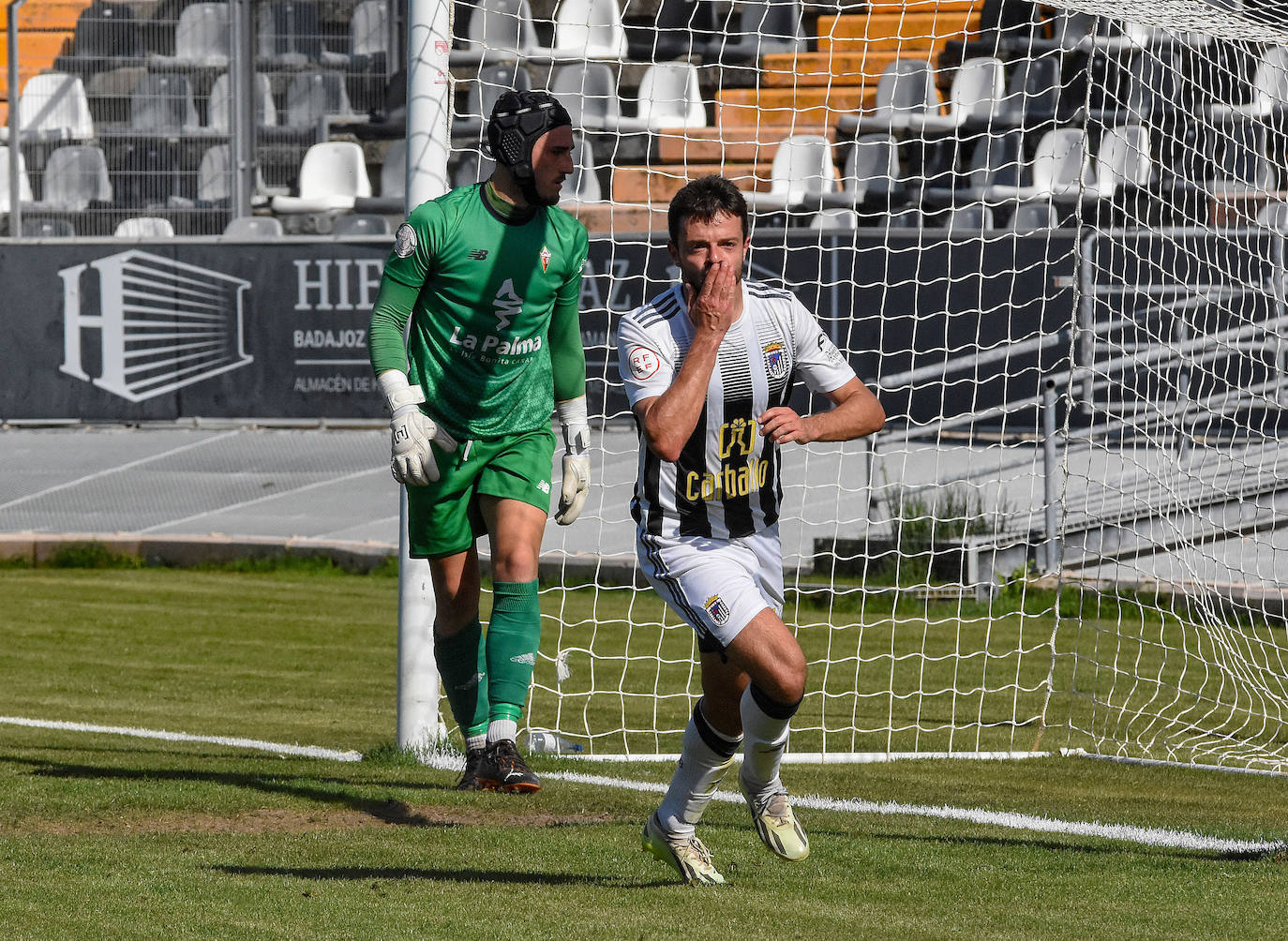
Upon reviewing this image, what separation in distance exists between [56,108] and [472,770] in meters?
14.9

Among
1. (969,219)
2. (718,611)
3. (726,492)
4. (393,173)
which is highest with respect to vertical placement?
(393,173)

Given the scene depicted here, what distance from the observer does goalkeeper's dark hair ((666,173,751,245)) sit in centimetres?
430

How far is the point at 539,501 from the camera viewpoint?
587 centimetres

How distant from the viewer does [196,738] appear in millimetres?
7320

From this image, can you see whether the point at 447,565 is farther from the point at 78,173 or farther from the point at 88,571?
the point at 78,173

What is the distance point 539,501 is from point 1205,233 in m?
5.91

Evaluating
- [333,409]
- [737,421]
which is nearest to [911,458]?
[333,409]

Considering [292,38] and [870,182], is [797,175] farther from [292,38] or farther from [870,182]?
[292,38]

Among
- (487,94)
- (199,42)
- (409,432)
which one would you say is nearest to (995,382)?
(487,94)

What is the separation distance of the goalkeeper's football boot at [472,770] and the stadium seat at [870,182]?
8.94 meters

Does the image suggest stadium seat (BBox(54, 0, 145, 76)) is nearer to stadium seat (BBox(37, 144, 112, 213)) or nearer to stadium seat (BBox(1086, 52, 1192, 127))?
stadium seat (BBox(37, 144, 112, 213))

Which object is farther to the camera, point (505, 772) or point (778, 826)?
point (505, 772)

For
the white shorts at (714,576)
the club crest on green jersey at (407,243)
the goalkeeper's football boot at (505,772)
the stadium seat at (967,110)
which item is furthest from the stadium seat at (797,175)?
the white shorts at (714,576)

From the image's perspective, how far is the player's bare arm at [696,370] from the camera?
4145 millimetres
